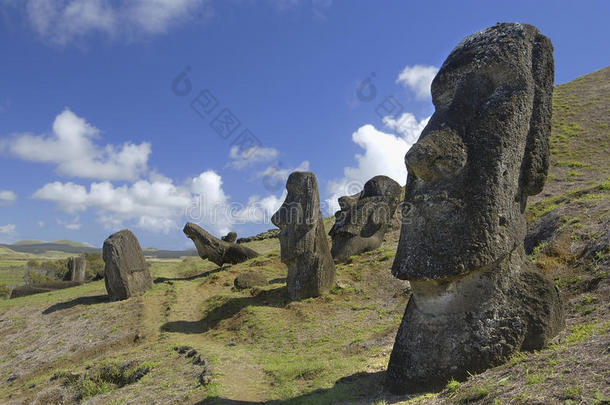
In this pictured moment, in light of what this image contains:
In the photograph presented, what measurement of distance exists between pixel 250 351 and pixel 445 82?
832 centimetres

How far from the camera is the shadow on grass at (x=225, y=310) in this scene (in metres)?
14.7

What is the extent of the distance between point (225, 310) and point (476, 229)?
11.7 metres

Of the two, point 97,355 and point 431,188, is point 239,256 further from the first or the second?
point 431,188

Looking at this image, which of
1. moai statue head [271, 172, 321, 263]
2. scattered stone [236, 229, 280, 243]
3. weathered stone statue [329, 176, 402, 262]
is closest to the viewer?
moai statue head [271, 172, 321, 263]

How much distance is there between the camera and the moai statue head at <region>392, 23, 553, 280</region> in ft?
18.2

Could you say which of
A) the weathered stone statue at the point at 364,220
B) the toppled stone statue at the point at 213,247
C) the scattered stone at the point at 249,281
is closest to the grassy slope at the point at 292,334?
the scattered stone at the point at 249,281

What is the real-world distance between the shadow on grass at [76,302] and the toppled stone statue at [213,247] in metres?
6.00

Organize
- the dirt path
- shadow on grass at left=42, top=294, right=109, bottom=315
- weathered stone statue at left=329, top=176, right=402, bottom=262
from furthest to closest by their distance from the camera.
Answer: weathered stone statue at left=329, top=176, right=402, bottom=262, shadow on grass at left=42, top=294, right=109, bottom=315, the dirt path

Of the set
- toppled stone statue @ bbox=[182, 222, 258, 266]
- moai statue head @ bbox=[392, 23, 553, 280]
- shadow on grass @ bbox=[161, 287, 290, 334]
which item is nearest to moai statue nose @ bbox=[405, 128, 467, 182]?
moai statue head @ bbox=[392, 23, 553, 280]

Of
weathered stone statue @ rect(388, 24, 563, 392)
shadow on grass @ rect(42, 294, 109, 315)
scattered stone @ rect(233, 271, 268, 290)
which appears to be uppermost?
weathered stone statue @ rect(388, 24, 563, 392)

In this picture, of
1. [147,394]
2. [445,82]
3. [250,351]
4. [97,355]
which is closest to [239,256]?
[97,355]

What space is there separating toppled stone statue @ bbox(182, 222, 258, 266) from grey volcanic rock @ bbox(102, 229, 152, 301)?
5137 millimetres

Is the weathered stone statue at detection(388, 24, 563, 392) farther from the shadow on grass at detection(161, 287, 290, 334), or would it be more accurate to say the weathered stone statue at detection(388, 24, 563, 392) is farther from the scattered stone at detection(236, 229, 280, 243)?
the scattered stone at detection(236, 229, 280, 243)

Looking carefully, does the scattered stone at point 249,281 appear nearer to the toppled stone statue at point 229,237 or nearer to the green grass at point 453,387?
the toppled stone statue at point 229,237
